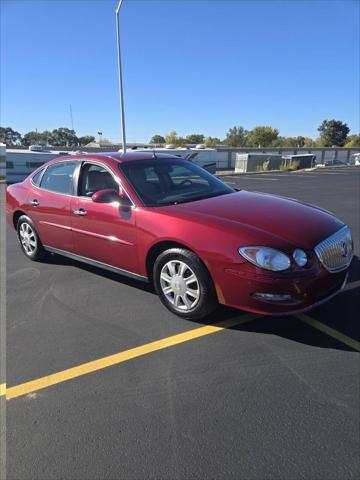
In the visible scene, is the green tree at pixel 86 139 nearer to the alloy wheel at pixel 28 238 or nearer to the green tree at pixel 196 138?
the green tree at pixel 196 138

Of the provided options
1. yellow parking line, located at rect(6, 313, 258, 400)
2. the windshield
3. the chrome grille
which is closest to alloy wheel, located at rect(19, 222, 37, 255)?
the windshield

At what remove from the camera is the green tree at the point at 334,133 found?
330ft

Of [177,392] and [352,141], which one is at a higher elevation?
[352,141]

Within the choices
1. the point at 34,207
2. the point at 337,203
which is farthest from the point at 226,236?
the point at 337,203

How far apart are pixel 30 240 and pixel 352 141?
343 ft

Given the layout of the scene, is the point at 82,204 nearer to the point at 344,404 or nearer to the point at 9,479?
the point at 9,479

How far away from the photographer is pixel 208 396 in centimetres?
261

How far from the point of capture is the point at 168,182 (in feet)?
14.5

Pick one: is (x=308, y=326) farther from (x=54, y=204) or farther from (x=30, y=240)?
(x=30, y=240)

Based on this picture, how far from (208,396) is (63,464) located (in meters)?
0.98

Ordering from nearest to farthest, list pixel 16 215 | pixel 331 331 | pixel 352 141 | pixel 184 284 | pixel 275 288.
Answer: pixel 275 288
pixel 331 331
pixel 184 284
pixel 16 215
pixel 352 141

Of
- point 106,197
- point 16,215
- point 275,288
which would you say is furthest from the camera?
point 16,215

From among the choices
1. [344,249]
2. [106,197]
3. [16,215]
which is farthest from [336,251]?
[16,215]

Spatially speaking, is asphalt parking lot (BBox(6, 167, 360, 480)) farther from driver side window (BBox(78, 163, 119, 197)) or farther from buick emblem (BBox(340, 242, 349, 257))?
driver side window (BBox(78, 163, 119, 197))
